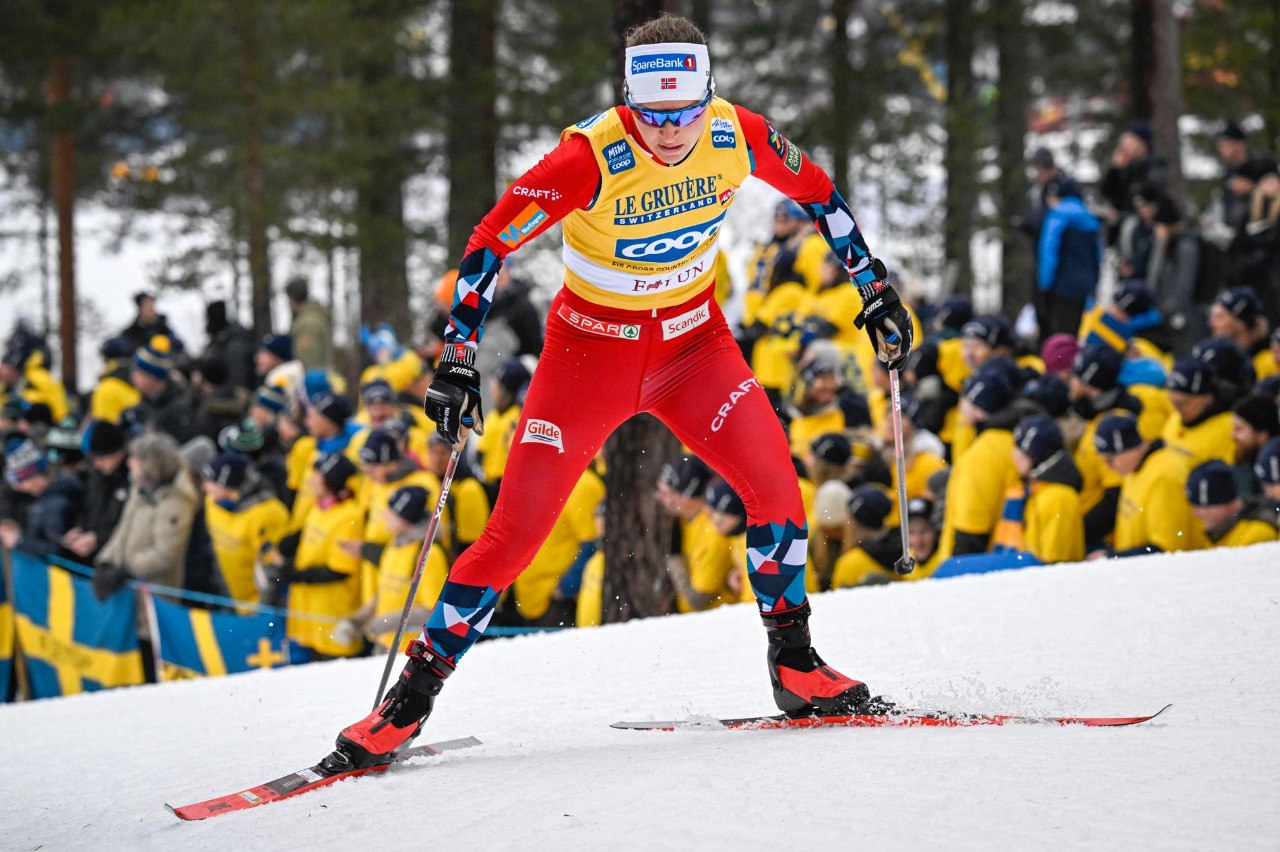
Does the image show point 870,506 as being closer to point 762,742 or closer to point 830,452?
point 830,452

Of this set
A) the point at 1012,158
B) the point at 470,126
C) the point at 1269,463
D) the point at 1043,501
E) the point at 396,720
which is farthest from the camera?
the point at 1012,158

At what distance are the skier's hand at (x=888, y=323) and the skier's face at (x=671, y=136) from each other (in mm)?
819

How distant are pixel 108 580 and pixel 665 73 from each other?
6.00 meters

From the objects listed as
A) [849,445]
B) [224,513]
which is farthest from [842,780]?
[224,513]

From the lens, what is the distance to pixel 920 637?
17.5 feet

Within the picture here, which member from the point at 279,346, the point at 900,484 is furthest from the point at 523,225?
the point at 279,346

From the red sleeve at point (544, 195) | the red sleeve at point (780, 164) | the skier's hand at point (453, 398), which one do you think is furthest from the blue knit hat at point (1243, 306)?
the skier's hand at point (453, 398)

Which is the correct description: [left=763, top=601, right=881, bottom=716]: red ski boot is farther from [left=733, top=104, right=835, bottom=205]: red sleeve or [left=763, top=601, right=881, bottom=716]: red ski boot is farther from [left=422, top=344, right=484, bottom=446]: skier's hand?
[left=733, top=104, right=835, bottom=205]: red sleeve

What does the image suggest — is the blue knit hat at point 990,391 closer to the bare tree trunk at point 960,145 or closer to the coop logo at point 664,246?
the coop logo at point 664,246

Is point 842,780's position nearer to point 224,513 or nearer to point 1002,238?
point 224,513

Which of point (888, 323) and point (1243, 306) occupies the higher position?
point (1243, 306)

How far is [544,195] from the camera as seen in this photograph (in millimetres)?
3924

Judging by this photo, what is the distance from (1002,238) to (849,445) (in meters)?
12.1

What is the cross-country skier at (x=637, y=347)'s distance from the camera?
3953 mm
